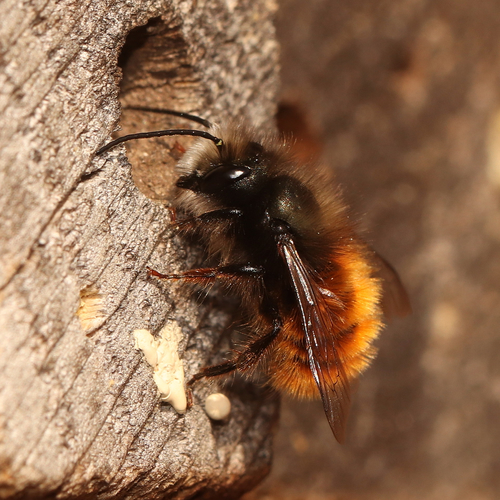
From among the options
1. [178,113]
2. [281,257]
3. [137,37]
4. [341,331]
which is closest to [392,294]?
[341,331]

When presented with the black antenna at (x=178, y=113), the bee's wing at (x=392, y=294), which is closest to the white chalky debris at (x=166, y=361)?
the black antenna at (x=178, y=113)

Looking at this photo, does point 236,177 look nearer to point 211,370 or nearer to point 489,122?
point 211,370

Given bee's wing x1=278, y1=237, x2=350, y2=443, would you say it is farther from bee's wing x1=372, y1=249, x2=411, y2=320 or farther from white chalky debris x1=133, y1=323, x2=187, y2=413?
bee's wing x1=372, y1=249, x2=411, y2=320

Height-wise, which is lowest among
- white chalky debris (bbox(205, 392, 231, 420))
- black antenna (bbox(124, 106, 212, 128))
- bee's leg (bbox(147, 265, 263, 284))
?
white chalky debris (bbox(205, 392, 231, 420))

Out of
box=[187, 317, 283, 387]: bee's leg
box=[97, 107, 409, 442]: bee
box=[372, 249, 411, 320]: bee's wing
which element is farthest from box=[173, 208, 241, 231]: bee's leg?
box=[372, 249, 411, 320]: bee's wing

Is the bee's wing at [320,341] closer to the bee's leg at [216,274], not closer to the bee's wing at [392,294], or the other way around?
the bee's leg at [216,274]

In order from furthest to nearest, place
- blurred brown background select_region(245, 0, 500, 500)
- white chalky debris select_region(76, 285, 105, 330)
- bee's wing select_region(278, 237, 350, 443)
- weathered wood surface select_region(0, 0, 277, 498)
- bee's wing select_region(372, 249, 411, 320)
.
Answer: blurred brown background select_region(245, 0, 500, 500), bee's wing select_region(372, 249, 411, 320), bee's wing select_region(278, 237, 350, 443), white chalky debris select_region(76, 285, 105, 330), weathered wood surface select_region(0, 0, 277, 498)

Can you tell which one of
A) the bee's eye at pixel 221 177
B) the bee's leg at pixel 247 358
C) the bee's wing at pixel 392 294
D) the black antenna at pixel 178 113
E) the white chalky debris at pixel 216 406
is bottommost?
the white chalky debris at pixel 216 406
